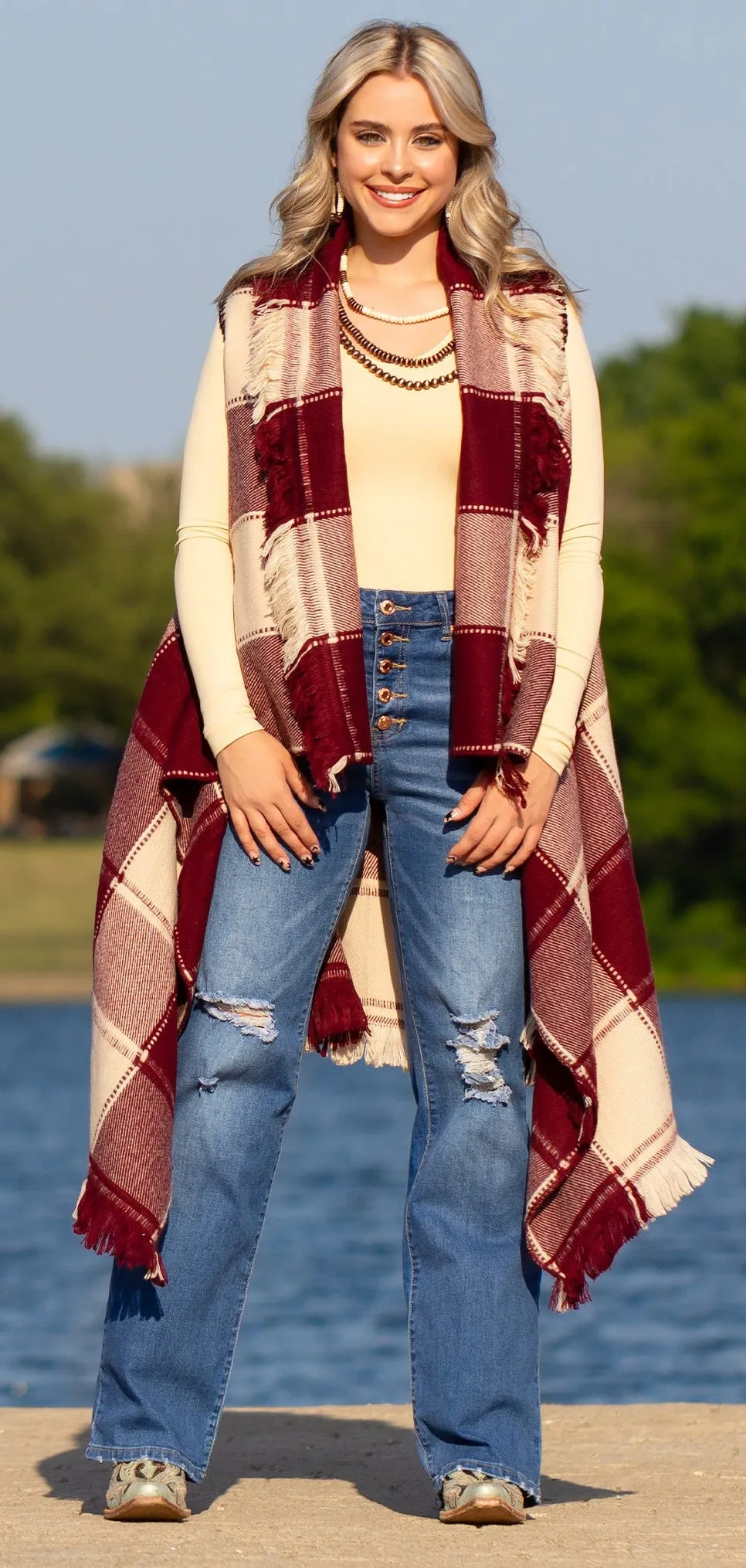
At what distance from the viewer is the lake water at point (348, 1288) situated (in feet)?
25.8

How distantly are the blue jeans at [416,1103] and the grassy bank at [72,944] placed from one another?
32148 mm

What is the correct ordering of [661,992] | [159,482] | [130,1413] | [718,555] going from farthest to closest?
1. [159,482]
2. [718,555]
3. [661,992]
4. [130,1413]

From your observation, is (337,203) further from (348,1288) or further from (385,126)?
(348,1288)

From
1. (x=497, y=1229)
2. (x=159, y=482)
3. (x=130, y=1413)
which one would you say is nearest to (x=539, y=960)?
(x=497, y=1229)

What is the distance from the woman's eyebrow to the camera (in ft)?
11.7

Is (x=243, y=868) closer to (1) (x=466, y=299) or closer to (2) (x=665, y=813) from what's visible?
(1) (x=466, y=299)

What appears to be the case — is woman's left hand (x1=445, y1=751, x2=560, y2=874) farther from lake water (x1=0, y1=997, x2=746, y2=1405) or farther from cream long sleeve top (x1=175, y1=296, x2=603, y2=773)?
lake water (x1=0, y1=997, x2=746, y2=1405)

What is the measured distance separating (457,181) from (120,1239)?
1700 mm

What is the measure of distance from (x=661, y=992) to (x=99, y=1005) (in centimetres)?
3336

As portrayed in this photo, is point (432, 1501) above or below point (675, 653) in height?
below

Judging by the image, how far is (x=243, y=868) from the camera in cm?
354

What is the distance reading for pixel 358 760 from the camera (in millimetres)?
3451

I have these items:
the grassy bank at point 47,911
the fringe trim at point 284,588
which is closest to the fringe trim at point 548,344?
the fringe trim at point 284,588

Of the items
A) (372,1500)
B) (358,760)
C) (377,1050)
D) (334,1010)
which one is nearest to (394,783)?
(358,760)
